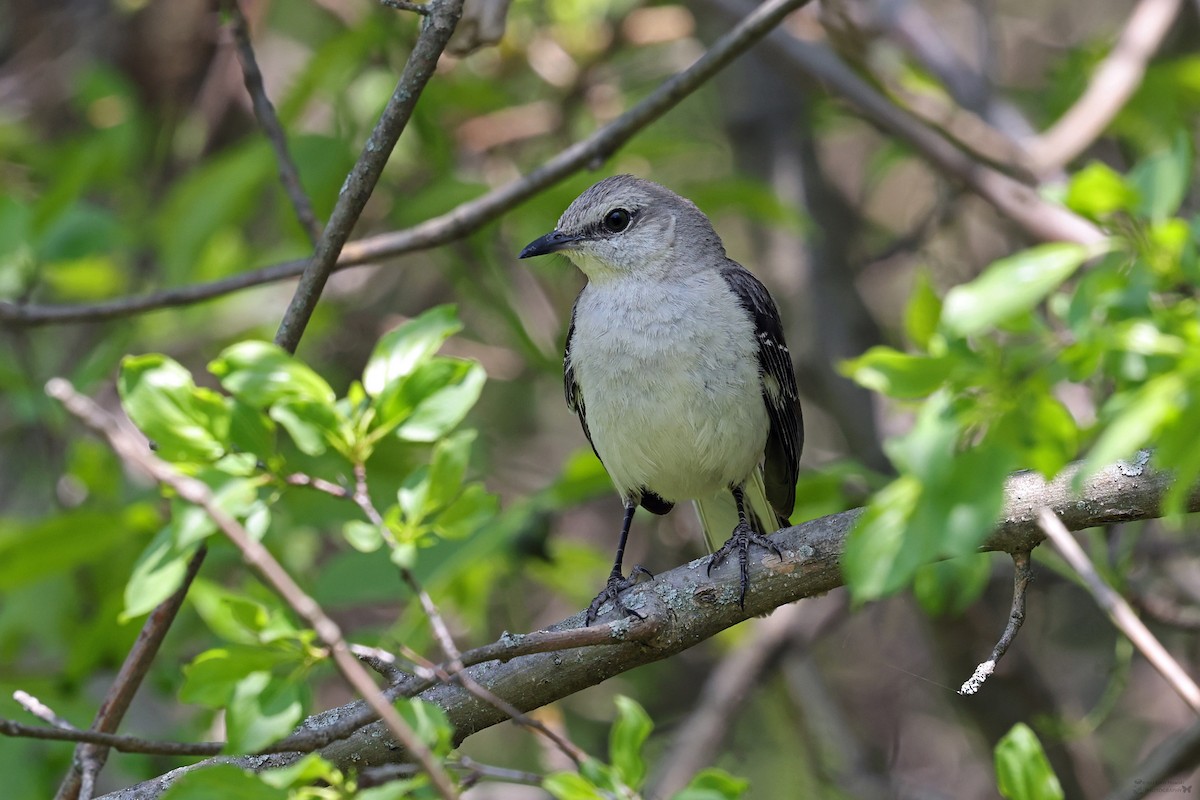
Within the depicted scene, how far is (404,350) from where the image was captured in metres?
2.95

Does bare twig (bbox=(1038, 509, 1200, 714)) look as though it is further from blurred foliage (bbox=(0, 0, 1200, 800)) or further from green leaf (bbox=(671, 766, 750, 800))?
green leaf (bbox=(671, 766, 750, 800))

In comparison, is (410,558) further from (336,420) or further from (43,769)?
(43,769)

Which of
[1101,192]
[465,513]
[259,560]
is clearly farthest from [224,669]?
[1101,192]

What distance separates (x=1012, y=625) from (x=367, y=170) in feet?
6.98

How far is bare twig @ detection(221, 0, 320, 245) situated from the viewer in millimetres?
4125

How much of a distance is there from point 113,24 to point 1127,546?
6.61 meters

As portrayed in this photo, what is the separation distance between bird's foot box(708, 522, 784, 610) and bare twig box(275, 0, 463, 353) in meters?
1.39

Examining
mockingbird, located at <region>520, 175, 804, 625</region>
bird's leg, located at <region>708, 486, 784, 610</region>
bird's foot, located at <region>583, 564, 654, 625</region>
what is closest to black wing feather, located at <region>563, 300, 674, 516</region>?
mockingbird, located at <region>520, 175, 804, 625</region>

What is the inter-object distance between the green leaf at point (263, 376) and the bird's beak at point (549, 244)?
2219 millimetres

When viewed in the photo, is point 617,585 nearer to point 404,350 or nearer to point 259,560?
point 404,350

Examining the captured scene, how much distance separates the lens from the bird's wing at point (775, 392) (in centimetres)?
487

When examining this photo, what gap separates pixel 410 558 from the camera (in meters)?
2.61

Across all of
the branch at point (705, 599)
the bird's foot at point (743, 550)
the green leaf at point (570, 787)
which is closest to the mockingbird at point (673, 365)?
the bird's foot at point (743, 550)

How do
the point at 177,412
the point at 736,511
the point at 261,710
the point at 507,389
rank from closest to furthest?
the point at 261,710 → the point at 177,412 → the point at 736,511 → the point at 507,389
